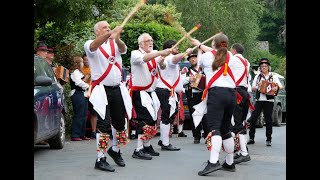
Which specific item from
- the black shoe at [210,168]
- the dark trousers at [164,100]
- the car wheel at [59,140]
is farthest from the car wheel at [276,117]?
the black shoe at [210,168]

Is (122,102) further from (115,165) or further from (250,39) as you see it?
(250,39)

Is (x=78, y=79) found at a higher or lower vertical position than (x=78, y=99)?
higher

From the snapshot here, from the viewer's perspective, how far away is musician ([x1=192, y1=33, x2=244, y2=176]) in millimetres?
9531

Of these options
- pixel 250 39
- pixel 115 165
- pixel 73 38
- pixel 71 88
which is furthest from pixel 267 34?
pixel 115 165

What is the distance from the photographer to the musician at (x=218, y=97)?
9531 mm

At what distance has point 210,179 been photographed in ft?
30.6

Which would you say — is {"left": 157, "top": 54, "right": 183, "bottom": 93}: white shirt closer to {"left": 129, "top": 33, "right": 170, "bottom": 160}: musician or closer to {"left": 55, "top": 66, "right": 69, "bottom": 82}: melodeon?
{"left": 129, "top": 33, "right": 170, "bottom": 160}: musician

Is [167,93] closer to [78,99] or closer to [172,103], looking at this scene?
[172,103]

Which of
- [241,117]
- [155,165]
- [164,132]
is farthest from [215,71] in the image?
[164,132]

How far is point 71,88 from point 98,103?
5321 millimetres

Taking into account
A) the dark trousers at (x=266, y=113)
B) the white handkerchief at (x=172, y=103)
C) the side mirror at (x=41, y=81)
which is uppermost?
the side mirror at (x=41, y=81)

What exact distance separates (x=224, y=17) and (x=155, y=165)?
38.7 metres

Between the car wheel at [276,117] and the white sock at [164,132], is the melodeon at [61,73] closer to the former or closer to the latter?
the white sock at [164,132]

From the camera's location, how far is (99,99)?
976 cm
